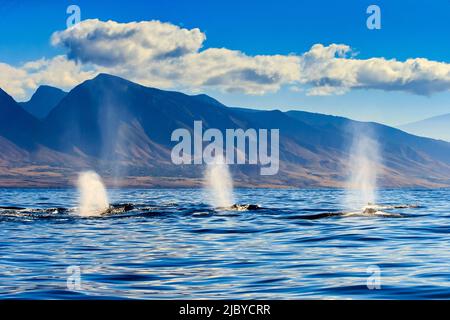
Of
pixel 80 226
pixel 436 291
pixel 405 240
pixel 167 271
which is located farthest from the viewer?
pixel 80 226

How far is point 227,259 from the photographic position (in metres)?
27.5

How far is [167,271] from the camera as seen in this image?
937 inches

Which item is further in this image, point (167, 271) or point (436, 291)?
point (167, 271)

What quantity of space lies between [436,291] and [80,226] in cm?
3121

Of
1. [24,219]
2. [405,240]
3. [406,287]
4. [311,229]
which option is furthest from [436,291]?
[24,219]

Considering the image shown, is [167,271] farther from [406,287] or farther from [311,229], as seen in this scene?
[311,229]

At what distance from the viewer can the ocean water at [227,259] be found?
19.7 m

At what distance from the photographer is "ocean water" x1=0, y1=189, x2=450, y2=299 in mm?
19672
